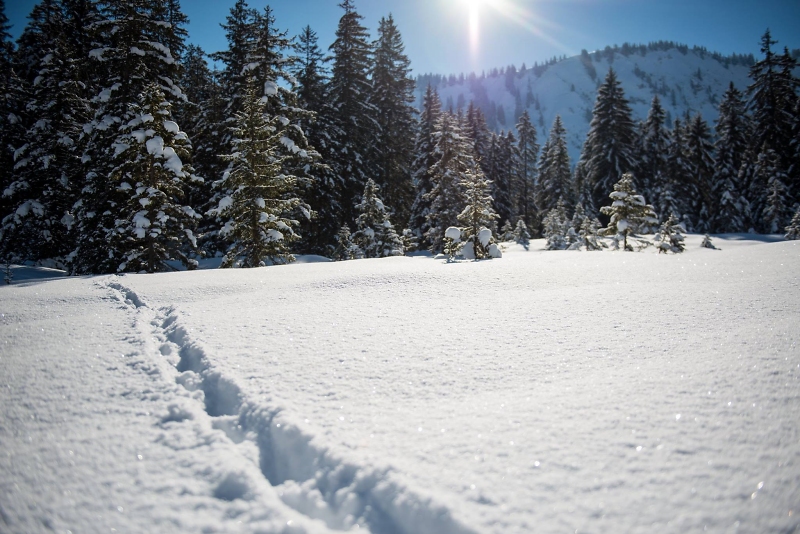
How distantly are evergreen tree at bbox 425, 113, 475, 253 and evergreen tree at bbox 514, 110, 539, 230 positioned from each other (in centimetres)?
2168

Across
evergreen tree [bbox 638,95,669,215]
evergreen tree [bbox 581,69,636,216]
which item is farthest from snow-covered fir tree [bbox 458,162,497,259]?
evergreen tree [bbox 638,95,669,215]

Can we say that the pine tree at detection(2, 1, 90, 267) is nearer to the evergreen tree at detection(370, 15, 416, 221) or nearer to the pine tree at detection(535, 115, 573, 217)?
the evergreen tree at detection(370, 15, 416, 221)

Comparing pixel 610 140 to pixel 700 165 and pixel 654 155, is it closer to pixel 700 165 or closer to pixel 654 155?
pixel 654 155

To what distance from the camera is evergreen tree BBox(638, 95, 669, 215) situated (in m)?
34.0

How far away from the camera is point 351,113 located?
999 inches

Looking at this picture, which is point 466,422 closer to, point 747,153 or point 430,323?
point 430,323

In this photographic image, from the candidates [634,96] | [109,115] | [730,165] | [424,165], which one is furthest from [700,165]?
[634,96]

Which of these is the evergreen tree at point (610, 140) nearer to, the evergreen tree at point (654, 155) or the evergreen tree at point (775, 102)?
the evergreen tree at point (654, 155)

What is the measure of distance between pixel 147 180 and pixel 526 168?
146 feet

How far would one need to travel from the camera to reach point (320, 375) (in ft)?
9.16

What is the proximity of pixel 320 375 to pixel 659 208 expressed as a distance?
1523 inches

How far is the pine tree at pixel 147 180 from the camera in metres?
12.5

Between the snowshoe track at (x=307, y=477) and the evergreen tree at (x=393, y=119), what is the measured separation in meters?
23.7

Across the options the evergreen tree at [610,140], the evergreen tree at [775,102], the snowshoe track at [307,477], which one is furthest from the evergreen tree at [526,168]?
the snowshoe track at [307,477]
